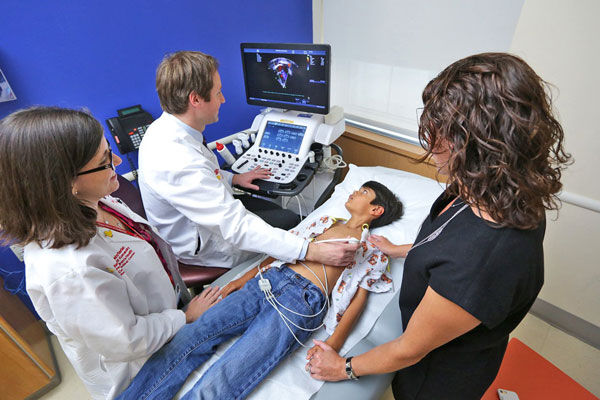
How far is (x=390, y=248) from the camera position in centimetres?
136

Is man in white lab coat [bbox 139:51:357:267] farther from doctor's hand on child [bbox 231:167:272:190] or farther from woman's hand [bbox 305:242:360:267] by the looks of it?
doctor's hand on child [bbox 231:167:272:190]

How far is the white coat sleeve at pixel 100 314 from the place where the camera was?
0.78m

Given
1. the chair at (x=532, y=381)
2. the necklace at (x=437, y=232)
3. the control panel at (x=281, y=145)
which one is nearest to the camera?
the necklace at (x=437, y=232)

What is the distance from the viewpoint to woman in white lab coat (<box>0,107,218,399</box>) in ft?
2.32

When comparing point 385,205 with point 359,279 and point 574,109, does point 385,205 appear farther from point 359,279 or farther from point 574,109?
point 574,109

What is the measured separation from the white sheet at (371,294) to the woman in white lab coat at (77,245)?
0.29 meters

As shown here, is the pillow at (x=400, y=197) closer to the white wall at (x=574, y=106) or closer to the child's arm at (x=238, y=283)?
the child's arm at (x=238, y=283)

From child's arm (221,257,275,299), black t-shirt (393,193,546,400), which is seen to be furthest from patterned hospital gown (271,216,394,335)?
black t-shirt (393,193,546,400)

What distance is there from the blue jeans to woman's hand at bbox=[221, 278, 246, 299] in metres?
0.07

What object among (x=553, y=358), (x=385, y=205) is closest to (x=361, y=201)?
(x=385, y=205)

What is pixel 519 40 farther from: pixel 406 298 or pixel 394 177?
pixel 406 298

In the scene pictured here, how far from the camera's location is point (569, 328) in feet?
5.76

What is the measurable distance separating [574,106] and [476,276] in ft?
4.02

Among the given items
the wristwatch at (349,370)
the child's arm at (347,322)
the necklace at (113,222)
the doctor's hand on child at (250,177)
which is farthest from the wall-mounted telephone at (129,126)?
the wristwatch at (349,370)
